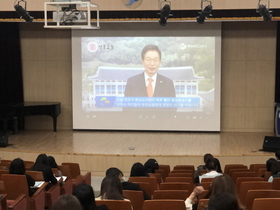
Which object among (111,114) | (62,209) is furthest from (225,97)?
(62,209)

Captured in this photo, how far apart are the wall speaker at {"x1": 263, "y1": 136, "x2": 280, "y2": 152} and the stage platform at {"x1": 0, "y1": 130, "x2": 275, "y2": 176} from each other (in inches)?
6.8

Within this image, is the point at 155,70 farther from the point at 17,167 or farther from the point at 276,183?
the point at 276,183

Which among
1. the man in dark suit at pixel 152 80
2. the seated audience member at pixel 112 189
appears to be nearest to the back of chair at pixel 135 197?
the seated audience member at pixel 112 189

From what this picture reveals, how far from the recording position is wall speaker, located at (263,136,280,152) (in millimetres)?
9281

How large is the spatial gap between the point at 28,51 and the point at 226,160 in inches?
266

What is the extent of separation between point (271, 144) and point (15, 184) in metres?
6.20

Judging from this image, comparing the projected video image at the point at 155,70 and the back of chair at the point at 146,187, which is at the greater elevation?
the projected video image at the point at 155,70

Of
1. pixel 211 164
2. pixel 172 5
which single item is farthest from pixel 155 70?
pixel 211 164

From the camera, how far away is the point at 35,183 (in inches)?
200

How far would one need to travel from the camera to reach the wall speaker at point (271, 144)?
30.5 ft

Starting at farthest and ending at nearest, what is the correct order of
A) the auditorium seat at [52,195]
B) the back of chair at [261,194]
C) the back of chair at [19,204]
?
1. the auditorium seat at [52,195]
2. the back of chair at [19,204]
3. the back of chair at [261,194]

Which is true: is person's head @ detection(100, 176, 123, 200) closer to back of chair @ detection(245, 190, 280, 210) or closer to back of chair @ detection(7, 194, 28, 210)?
back of chair @ detection(7, 194, 28, 210)

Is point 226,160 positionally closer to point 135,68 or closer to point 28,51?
point 135,68
